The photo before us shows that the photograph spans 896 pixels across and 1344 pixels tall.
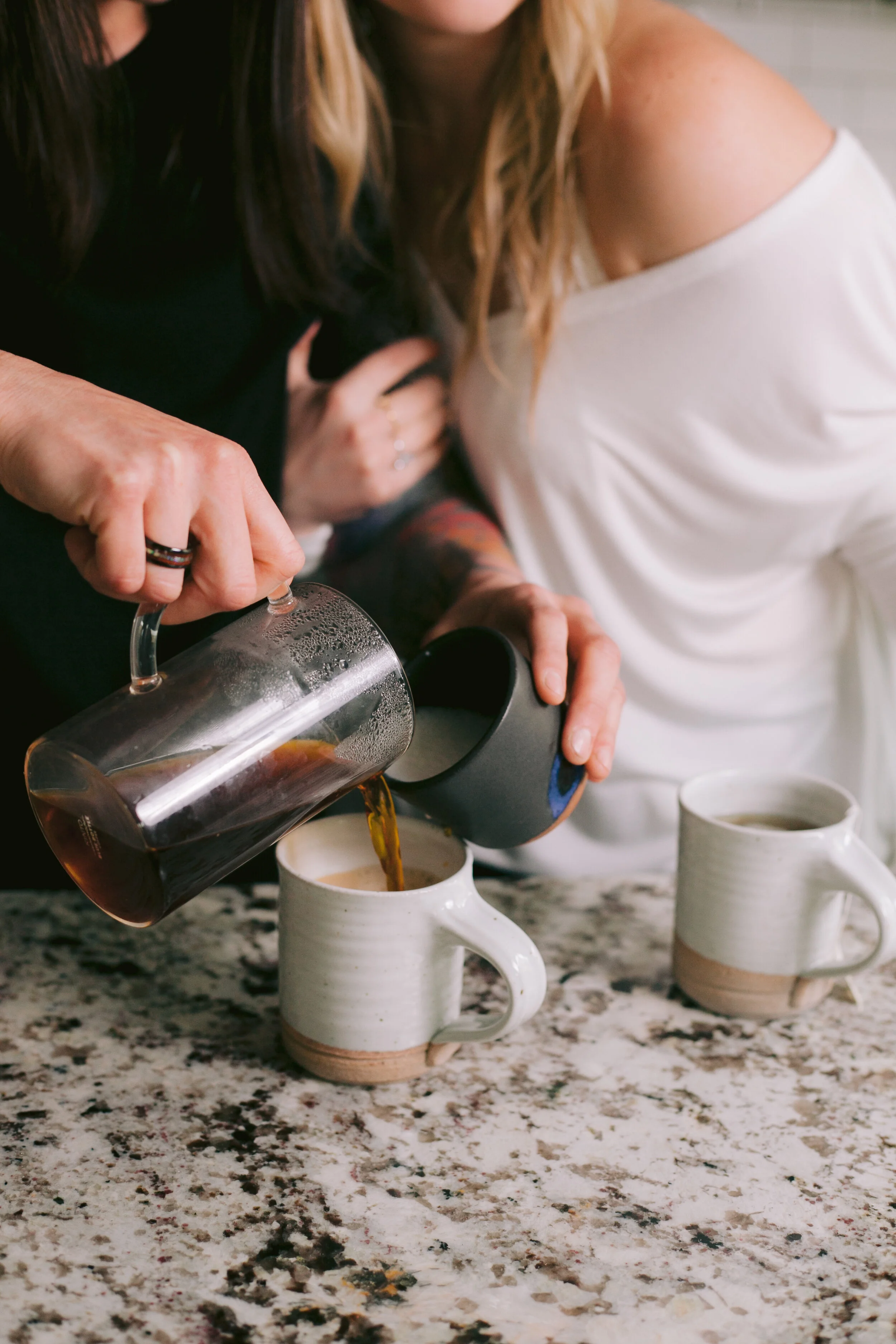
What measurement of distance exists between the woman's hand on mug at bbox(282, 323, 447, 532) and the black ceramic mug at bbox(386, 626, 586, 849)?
38 cm

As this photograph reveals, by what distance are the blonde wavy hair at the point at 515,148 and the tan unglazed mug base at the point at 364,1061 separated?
70 centimetres

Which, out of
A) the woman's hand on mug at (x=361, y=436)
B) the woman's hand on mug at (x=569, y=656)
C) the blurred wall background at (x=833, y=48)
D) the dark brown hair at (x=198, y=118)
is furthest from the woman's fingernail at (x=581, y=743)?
the blurred wall background at (x=833, y=48)

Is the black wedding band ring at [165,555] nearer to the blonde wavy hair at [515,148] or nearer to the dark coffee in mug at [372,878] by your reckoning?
the dark coffee in mug at [372,878]

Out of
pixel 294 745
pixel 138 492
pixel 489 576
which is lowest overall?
pixel 489 576

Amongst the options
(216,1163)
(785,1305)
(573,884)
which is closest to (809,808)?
(573,884)

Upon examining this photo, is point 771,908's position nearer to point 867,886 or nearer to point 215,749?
point 867,886

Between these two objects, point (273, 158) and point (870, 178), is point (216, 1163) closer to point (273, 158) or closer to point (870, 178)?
point (273, 158)

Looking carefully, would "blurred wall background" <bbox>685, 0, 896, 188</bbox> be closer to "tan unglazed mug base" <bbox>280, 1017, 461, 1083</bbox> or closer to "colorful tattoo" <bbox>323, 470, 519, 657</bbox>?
"colorful tattoo" <bbox>323, 470, 519, 657</bbox>

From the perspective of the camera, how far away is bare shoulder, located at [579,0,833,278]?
1.03 m

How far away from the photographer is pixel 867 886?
0.73m

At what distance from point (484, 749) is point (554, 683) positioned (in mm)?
81

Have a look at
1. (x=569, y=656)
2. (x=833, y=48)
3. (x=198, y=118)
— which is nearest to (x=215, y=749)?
(x=569, y=656)

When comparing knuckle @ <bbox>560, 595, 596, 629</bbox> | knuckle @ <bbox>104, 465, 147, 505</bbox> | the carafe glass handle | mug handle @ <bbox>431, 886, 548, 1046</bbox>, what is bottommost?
mug handle @ <bbox>431, 886, 548, 1046</bbox>

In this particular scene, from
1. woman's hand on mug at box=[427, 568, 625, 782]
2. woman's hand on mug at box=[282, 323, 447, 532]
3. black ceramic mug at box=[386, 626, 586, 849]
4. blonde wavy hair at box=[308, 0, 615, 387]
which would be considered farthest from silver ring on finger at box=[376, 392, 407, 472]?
black ceramic mug at box=[386, 626, 586, 849]
